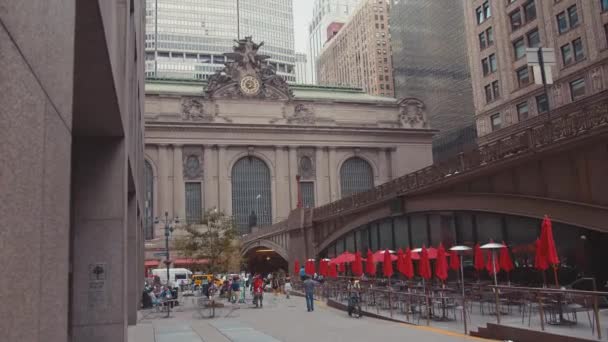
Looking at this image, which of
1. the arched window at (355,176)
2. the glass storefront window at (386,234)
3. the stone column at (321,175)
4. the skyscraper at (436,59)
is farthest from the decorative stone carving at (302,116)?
the glass storefront window at (386,234)

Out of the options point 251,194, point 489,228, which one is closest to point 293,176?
point 251,194

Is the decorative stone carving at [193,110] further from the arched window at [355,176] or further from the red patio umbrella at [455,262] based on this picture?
the red patio umbrella at [455,262]

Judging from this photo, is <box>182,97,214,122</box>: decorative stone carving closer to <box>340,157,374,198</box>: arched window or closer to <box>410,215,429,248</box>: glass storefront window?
<box>340,157,374,198</box>: arched window

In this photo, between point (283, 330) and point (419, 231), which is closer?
point (283, 330)

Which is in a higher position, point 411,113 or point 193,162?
point 411,113

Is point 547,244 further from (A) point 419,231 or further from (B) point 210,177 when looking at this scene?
(B) point 210,177

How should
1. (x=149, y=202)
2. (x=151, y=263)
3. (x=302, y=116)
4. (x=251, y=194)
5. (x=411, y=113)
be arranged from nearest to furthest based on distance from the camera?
(x=151, y=263) < (x=149, y=202) < (x=251, y=194) < (x=302, y=116) < (x=411, y=113)

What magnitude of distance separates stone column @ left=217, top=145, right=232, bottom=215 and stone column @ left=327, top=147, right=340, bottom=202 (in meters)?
13.2

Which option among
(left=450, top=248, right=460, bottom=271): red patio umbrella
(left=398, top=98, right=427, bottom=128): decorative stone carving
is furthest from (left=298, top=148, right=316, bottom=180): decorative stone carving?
(left=450, top=248, right=460, bottom=271): red patio umbrella

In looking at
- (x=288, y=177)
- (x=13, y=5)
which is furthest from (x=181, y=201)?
(x=13, y=5)

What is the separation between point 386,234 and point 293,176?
114 feet

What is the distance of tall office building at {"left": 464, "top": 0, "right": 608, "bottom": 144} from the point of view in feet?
141

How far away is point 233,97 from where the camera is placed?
74188 millimetres

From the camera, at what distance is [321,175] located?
7619 centimetres
